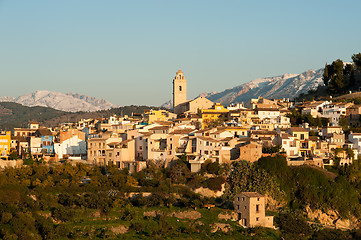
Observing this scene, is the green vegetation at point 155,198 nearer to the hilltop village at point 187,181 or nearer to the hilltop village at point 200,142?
the hilltop village at point 187,181

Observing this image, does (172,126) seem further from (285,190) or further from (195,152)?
(285,190)

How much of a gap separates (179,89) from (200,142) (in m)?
30.6

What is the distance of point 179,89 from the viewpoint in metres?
75.0

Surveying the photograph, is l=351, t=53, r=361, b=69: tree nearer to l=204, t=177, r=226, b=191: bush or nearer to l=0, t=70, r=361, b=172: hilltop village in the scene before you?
l=0, t=70, r=361, b=172: hilltop village

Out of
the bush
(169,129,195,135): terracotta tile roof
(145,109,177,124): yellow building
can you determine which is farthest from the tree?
the bush

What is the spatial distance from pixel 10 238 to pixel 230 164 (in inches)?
698

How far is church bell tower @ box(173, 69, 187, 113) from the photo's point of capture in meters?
74.5

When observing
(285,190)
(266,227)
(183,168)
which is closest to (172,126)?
(183,168)

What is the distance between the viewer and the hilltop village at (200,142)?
1764 inches

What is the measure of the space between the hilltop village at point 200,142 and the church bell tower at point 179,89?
1525cm

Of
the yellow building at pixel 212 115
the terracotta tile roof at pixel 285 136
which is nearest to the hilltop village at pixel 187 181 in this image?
the terracotta tile roof at pixel 285 136

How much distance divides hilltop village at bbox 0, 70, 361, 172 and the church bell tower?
600 inches

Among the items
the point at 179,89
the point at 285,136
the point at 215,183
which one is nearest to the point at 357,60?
the point at 179,89

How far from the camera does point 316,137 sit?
4956 centimetres
